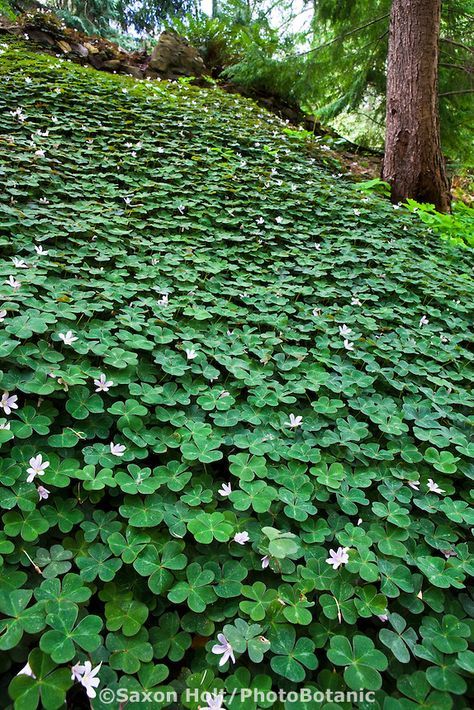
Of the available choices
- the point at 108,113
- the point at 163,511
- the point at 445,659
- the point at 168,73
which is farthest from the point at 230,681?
the point at 168,73

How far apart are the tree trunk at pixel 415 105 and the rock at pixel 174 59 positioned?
17.5 ft

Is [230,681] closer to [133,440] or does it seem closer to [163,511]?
[163,511]

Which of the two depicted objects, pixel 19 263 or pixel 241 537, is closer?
pixel 241 537

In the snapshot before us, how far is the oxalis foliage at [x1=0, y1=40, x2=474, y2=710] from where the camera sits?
117 cm

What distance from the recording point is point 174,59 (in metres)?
9.04

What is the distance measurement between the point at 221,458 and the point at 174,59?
34.2 ft

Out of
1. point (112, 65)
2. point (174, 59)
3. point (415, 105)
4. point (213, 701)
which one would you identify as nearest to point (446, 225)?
point (415, 105)

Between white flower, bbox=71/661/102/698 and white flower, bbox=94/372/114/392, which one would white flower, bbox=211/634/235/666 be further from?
white flower, bbox=94/372/114/392

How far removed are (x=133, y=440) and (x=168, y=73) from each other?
995cm

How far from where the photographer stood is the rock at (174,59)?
889 cm

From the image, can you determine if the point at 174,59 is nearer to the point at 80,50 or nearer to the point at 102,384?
the point at 80,50

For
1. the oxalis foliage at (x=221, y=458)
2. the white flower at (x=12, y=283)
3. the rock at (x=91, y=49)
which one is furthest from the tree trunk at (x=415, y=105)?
the rock at (x=91, y=49)

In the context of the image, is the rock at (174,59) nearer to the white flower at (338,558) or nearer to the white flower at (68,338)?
the white flower at (68,338)

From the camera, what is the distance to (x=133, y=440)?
1657 millimetres
